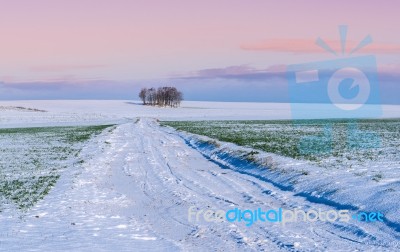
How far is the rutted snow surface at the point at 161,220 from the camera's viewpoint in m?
10.7

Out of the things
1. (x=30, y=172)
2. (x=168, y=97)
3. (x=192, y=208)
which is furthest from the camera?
(x=168, y=97)

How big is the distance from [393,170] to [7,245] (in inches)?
591

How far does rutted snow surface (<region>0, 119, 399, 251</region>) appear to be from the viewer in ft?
35.0

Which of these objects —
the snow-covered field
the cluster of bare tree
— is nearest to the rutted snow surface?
the snow-covered field

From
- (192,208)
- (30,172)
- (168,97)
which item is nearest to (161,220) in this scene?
(192,208)

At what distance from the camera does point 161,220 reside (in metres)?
13.2

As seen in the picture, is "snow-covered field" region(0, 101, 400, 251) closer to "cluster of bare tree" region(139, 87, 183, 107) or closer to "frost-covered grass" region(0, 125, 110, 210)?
"frost-covered grass" region(0, 125, 110, 210)

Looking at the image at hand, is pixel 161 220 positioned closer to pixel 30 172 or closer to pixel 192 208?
pixel 192 208

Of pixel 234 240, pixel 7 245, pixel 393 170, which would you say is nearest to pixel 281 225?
pixel 234 240

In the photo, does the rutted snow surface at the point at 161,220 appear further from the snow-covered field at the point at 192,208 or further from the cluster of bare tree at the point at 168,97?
the cluster of bare tree at the point at 168,97

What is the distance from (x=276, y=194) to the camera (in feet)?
53.2

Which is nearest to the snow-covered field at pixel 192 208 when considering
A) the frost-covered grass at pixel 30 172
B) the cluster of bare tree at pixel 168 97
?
the frost-covered grass at pixel 30 172

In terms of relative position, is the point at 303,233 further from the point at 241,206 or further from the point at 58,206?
the point at 58,206

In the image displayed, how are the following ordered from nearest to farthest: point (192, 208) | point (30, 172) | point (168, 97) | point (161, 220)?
point (161, 220), point (192, 208), point (30, 172), point (168, 97)
